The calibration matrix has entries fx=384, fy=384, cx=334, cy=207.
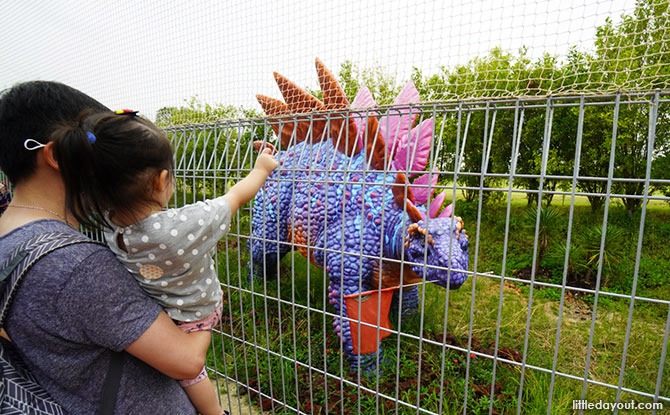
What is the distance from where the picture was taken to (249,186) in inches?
44.4

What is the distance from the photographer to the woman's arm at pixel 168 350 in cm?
80

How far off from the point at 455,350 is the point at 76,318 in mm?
2498

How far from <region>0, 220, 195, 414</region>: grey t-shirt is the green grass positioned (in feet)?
2.55

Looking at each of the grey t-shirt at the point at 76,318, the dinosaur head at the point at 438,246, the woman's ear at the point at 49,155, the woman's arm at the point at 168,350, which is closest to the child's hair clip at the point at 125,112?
the woman's ear at the point at 49,155

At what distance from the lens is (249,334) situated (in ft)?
9.75

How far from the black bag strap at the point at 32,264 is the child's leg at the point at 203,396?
0.39 metres

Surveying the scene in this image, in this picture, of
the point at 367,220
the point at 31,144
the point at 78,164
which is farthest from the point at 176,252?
the point at 367,220

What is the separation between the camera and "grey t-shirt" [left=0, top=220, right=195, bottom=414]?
0.73m

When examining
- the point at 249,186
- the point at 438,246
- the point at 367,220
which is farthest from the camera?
the point at 367,220

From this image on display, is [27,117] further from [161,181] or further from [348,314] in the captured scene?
[348,314]

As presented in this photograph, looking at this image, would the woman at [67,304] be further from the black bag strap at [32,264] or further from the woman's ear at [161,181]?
the woman's ear at [161,181]

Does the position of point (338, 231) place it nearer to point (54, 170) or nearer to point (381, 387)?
point (381, 387)

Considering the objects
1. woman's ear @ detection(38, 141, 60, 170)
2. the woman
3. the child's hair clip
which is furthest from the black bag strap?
the child's hair clip

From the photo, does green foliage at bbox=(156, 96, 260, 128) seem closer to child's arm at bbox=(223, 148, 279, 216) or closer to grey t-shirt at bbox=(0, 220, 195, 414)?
child's arm at bbox=(223, 148, 279, 216)
